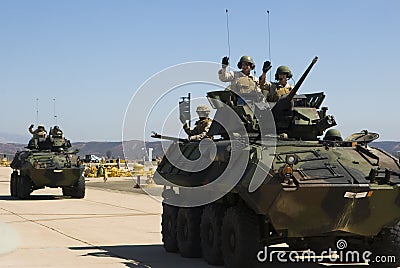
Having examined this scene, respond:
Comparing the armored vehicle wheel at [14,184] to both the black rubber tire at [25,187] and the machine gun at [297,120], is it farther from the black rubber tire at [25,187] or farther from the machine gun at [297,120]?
the machine gun at [297,120]

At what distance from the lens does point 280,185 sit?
1046cm

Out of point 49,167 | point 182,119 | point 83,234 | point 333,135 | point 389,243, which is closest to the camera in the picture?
point 389,243

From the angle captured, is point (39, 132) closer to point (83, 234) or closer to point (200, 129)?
point (83, 234)

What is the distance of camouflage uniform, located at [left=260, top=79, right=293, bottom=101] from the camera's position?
44.1 feet

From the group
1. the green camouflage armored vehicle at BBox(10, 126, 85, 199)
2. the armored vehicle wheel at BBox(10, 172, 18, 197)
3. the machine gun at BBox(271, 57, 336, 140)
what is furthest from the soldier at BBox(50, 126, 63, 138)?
the machine gun at BBox(271, 57, 336, 140)

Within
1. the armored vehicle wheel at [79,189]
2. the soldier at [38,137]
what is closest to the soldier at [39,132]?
the soldier at [38,137]

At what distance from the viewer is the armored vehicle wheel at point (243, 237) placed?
36.0 ft

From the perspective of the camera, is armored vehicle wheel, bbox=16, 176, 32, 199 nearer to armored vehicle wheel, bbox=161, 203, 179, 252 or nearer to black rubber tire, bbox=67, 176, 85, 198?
black rubber tire, bbox=67, 176, 85, 198

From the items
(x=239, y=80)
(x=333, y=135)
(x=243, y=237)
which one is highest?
(x=239, y=80)

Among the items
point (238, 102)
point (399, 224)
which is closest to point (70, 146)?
point (238, 102)

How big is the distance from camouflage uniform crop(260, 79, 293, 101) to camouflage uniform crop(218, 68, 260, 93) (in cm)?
20

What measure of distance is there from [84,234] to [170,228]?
350 centimetres

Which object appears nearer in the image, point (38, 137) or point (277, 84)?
point (277, 84)

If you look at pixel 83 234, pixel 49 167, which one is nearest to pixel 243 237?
pixel 83 234
